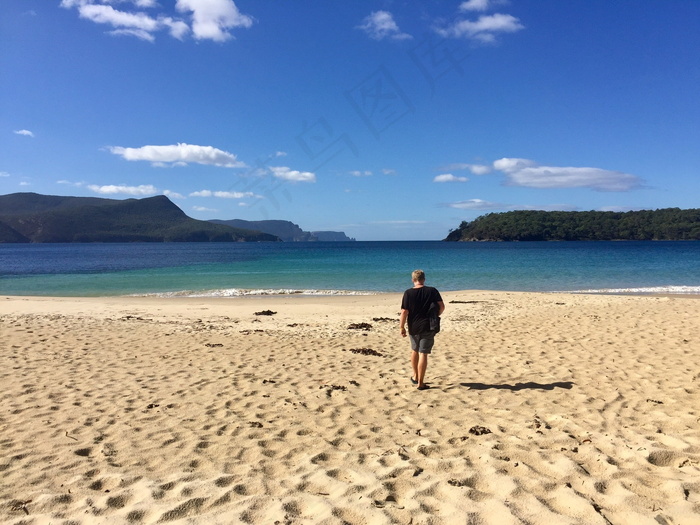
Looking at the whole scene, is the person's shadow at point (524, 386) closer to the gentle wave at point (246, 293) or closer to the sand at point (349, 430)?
the sand at point (349, 430)

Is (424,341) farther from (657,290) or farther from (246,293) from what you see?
(657,290)

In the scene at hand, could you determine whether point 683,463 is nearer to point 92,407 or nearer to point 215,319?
point 92,407

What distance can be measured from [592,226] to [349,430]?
599 feet

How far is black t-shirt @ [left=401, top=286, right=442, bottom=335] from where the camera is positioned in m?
7.06

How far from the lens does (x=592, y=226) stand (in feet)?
538

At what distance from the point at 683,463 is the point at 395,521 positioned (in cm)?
311

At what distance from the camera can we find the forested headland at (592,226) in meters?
150

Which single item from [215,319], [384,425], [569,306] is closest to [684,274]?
[569,306]

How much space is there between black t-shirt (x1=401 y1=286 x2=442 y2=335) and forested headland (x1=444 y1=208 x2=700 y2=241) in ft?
572

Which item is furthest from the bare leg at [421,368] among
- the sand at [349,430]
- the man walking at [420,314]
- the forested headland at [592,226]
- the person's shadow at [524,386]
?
the forested headland at [592,226]

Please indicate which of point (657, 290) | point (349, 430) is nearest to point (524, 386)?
point (349, 430)

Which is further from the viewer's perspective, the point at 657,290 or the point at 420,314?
the point at 657,290

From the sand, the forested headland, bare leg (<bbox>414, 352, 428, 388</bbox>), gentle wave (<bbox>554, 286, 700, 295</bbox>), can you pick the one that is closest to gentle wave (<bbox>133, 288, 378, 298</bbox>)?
gentle wave (<bbox>554, 286, 700, 295</bbox>)

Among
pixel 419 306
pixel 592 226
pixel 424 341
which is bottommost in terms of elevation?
pixel 424 341
